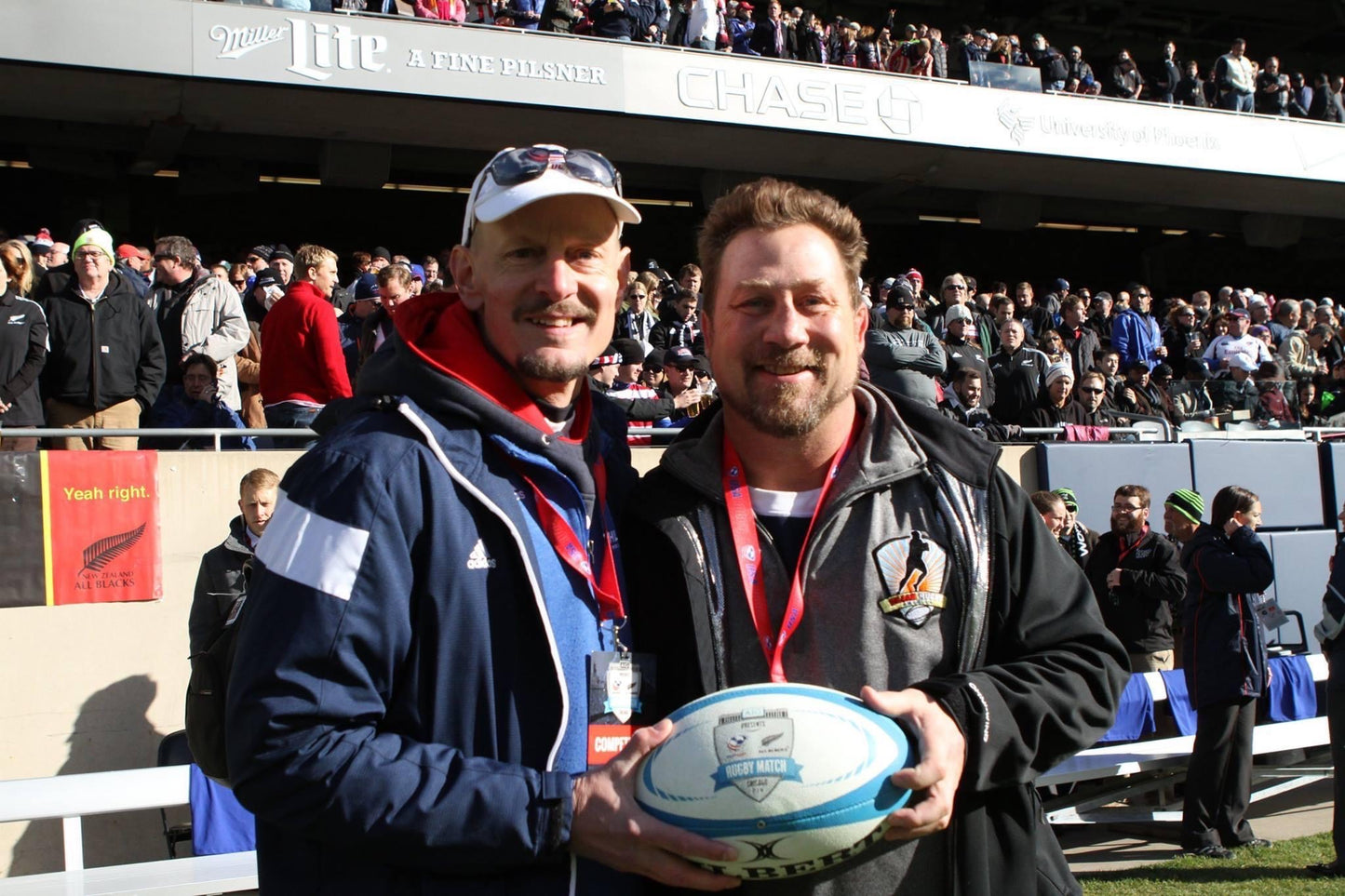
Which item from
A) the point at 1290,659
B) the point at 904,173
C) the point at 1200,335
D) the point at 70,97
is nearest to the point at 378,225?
the point at 70,97

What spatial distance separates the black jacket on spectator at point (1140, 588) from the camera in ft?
25.7

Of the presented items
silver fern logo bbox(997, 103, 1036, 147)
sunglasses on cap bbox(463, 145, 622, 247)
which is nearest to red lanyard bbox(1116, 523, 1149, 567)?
sunglasses on cap bbox(463, 145, 622, 247)

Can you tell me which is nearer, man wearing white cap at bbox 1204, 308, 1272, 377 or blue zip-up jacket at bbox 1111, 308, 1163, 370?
man wearing white cap at bbox 1204, 308, 1272, 377

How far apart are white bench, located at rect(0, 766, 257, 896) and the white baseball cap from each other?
11.6 feet

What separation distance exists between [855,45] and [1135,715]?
1500 cm

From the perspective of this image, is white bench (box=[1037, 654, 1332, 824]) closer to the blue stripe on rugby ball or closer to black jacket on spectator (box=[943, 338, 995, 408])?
black jacket on spectator (box=[943, 338, 995, 408])

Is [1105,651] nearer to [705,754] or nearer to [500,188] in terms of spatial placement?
[705,754]

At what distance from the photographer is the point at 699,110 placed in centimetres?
1839

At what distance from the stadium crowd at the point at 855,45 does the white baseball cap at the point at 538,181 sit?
1532 cm

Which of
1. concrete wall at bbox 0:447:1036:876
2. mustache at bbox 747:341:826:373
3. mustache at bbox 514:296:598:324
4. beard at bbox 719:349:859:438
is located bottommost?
concrete wall at bbox 0:447:1036:876

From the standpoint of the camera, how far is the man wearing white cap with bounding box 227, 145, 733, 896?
186 cm

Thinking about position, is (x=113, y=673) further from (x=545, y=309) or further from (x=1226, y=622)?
(x=1226, y=622)

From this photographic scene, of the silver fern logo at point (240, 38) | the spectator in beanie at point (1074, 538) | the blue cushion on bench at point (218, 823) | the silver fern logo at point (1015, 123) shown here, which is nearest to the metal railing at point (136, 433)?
the blue cushion on bench at point (218, 823)

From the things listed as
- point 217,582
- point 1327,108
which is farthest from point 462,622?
point 1327,108
